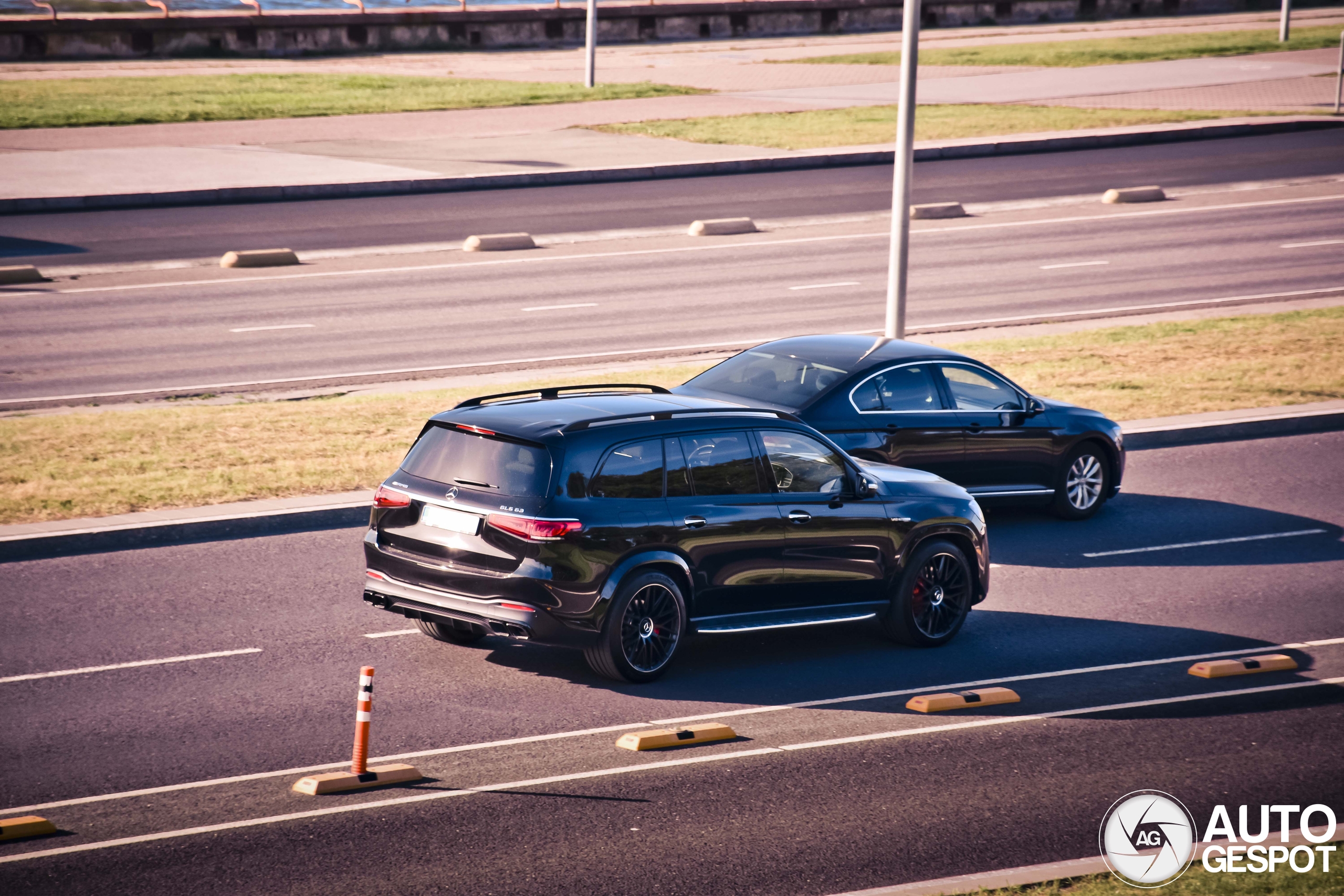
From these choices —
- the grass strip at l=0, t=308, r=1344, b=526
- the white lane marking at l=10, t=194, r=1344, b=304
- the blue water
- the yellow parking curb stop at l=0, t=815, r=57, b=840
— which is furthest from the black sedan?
the blue water

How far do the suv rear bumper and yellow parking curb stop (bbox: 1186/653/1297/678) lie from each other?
4117 millimetres

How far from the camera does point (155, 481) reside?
14039 mm

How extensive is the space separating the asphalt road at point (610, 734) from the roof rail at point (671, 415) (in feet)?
5.35

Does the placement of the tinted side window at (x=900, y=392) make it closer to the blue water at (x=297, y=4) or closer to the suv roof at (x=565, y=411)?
the suv roof at (x=565, y=411)

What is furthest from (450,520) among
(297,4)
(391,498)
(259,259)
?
(297,4)

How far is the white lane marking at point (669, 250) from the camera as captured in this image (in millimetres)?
24672

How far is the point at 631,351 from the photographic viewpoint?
21.2 m

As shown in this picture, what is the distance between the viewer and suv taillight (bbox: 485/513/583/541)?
960cm

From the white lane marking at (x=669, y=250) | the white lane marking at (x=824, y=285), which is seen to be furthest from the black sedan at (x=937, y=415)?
the white lane marking at (x=669, y=250)

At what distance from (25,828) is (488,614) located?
3059 millimetres

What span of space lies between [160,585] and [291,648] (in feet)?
5.99

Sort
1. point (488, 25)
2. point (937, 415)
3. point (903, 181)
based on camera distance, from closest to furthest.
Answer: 1. point (937, 415)
2. point (903, 181)
3. point (488, 25)

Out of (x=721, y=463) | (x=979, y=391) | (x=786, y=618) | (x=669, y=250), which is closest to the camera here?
(x=721, y=463)

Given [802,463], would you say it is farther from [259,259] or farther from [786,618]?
[259,259]
